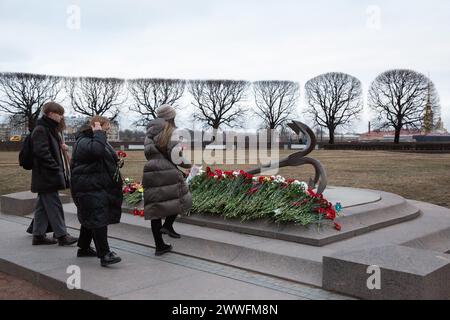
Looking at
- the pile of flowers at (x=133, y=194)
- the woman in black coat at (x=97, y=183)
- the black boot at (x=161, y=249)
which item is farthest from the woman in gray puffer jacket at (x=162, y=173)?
the pile of flowers at (x=133, y=194)

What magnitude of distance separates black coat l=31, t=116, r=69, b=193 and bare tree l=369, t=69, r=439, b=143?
5431cm

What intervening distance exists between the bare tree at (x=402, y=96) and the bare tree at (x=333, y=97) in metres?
2.28

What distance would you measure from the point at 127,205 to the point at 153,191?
2.88m

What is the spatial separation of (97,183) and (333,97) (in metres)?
57.7

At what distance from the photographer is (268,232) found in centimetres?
624

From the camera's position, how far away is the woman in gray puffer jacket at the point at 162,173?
216 inches

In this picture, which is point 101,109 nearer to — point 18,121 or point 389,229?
point 18,121

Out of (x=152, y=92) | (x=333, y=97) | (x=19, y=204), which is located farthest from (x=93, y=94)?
(x=19, y=204)

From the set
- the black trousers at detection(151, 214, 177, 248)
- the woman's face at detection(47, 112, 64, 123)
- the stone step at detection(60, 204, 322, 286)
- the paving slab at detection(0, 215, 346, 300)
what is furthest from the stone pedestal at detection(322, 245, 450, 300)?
the woman's face at detection(47, 112, 64, 123)

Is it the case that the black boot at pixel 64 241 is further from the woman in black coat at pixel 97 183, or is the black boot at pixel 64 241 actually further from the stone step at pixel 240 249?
the woman in black coat at pixel 97 183

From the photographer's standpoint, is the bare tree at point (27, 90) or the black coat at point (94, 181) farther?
the bare tree at point (27, 90)

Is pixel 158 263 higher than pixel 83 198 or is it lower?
lower

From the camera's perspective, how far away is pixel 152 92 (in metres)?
56.2

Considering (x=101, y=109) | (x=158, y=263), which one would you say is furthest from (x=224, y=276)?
(x=101, y=109)
